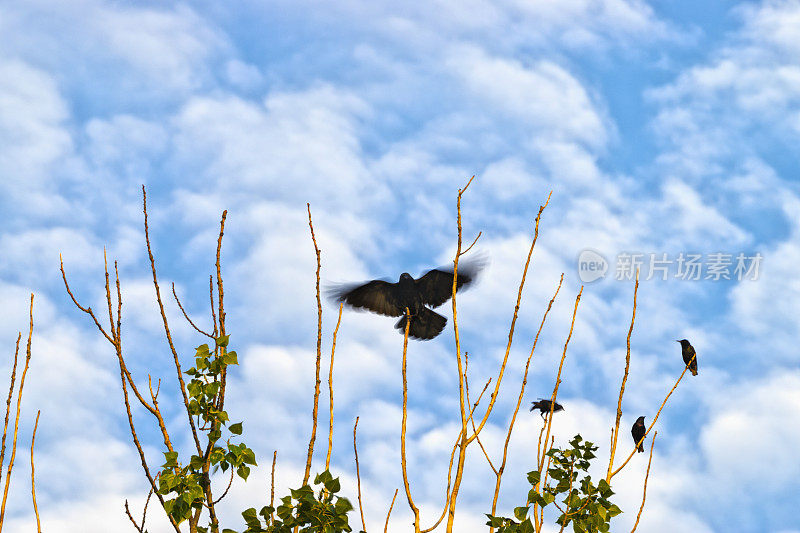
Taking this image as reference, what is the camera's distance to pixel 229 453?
9.23 feet

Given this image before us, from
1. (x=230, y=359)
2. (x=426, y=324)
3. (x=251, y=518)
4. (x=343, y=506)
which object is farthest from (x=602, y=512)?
(x=426, y=324)

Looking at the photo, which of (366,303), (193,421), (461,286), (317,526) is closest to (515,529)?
(317,526)

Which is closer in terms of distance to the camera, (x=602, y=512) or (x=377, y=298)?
(x=602, y=512)

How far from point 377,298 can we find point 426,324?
61 cm

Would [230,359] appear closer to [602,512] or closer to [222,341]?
[222,341]

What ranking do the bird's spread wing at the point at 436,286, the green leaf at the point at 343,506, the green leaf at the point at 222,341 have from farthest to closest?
the bird's spread wing at the point at 436,286 < the green leaf at the point at 222,341 < the green leaf at the point at 343,506

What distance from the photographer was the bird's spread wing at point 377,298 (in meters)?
8.34

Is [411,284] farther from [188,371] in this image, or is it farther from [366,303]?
[188,371]

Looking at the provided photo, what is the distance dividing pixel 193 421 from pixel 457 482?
1.01 metres

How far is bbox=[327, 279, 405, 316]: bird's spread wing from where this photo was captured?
8344mm

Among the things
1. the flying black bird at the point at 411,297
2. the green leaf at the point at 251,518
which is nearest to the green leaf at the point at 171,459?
the green leaf at the point at 251,518

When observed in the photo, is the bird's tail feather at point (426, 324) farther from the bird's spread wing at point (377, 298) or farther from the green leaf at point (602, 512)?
the green leaf at point (602, 512)

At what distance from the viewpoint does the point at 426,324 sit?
827 cm

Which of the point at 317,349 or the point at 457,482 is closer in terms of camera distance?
the point at 457,482
